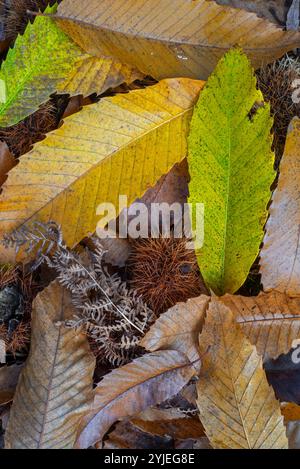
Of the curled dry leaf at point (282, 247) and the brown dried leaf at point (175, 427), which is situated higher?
the curled dry leaf at point (282, 247)

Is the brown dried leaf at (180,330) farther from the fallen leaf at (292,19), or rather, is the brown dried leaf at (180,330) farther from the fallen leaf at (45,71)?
the fallen leaf at (292,19)

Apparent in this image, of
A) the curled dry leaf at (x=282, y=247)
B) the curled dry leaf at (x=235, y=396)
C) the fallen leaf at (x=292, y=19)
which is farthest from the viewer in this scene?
the fallen leaf at (x=292, y=19)

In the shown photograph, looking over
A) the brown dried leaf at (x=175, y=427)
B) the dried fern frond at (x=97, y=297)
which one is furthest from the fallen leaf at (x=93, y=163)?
the brown dried leaf at (x=175, y=427)

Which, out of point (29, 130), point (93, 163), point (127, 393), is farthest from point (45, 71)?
point (127, 393)

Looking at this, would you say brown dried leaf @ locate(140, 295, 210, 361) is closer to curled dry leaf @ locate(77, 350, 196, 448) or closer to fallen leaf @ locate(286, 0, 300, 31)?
curled dry leaf @ locate(77, 350, 196, 448)
